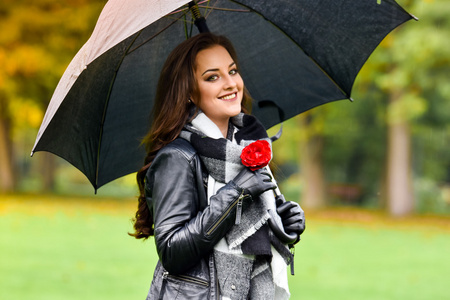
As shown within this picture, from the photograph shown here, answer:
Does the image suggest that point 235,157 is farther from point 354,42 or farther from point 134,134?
point 354,42

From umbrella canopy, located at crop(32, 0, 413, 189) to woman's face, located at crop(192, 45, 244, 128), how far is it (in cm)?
41

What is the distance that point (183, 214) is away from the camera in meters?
2.62

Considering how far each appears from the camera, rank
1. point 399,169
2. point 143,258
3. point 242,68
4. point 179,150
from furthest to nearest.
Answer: point 399,169
point 143,258
point 242,68
point 179,150

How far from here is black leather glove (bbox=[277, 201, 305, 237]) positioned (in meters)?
2.81

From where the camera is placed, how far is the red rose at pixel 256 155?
2.63 m

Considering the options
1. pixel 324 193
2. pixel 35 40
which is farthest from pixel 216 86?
pixel 324 193

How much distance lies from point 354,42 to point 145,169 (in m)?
1.61

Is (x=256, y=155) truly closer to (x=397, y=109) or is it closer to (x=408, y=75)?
(x=408, y=75)

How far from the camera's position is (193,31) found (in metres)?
3.71

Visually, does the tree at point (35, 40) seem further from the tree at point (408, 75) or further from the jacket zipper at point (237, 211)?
the jacket zipper at point (237, 211)

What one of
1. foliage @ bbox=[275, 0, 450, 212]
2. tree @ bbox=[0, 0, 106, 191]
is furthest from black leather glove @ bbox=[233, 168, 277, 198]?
tree @ bbox=[0, 0, 106, 191]

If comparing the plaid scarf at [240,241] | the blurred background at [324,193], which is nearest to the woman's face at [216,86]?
the plaid scarf at [240,241]

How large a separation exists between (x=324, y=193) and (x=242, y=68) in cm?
1853

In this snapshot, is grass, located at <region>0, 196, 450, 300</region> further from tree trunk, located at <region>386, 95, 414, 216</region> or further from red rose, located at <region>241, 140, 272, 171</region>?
red rose, located at <region>241, 140, 272, 171</region>
